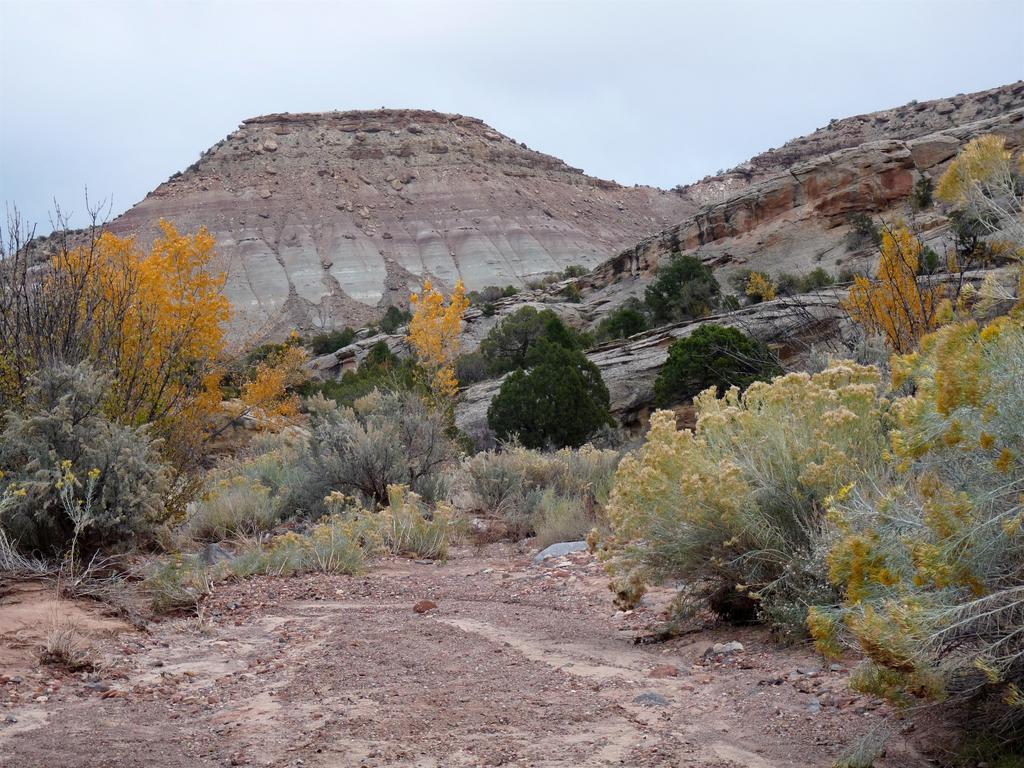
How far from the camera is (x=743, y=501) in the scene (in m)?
4.96

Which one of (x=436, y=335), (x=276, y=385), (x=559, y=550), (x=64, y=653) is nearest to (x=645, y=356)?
(x=436, y=335)

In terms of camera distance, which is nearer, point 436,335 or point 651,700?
point 651,700

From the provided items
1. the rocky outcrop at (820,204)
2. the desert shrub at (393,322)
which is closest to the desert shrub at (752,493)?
the rocky outcrop at (820,204)

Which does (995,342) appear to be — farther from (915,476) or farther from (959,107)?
(959,107)

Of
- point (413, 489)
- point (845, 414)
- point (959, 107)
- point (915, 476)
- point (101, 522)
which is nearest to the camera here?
point (915, 476)

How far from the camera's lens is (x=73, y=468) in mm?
6602

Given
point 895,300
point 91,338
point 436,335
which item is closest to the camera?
point 91,338

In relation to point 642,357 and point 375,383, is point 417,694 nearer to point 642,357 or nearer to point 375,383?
point 375,383

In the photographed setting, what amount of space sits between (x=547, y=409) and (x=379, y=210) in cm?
5811

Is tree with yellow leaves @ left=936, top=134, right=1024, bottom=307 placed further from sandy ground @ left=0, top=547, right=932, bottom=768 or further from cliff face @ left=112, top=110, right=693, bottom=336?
cliff face @ left=112, top=110, right=693, bottom=336

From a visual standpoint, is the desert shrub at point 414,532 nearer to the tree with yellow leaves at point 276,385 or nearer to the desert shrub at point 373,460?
the desert shrub at point 373,460

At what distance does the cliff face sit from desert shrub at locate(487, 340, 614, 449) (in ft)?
129

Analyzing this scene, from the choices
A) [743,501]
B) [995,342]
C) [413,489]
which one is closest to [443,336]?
[413,489]

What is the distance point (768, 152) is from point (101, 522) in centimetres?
8129
